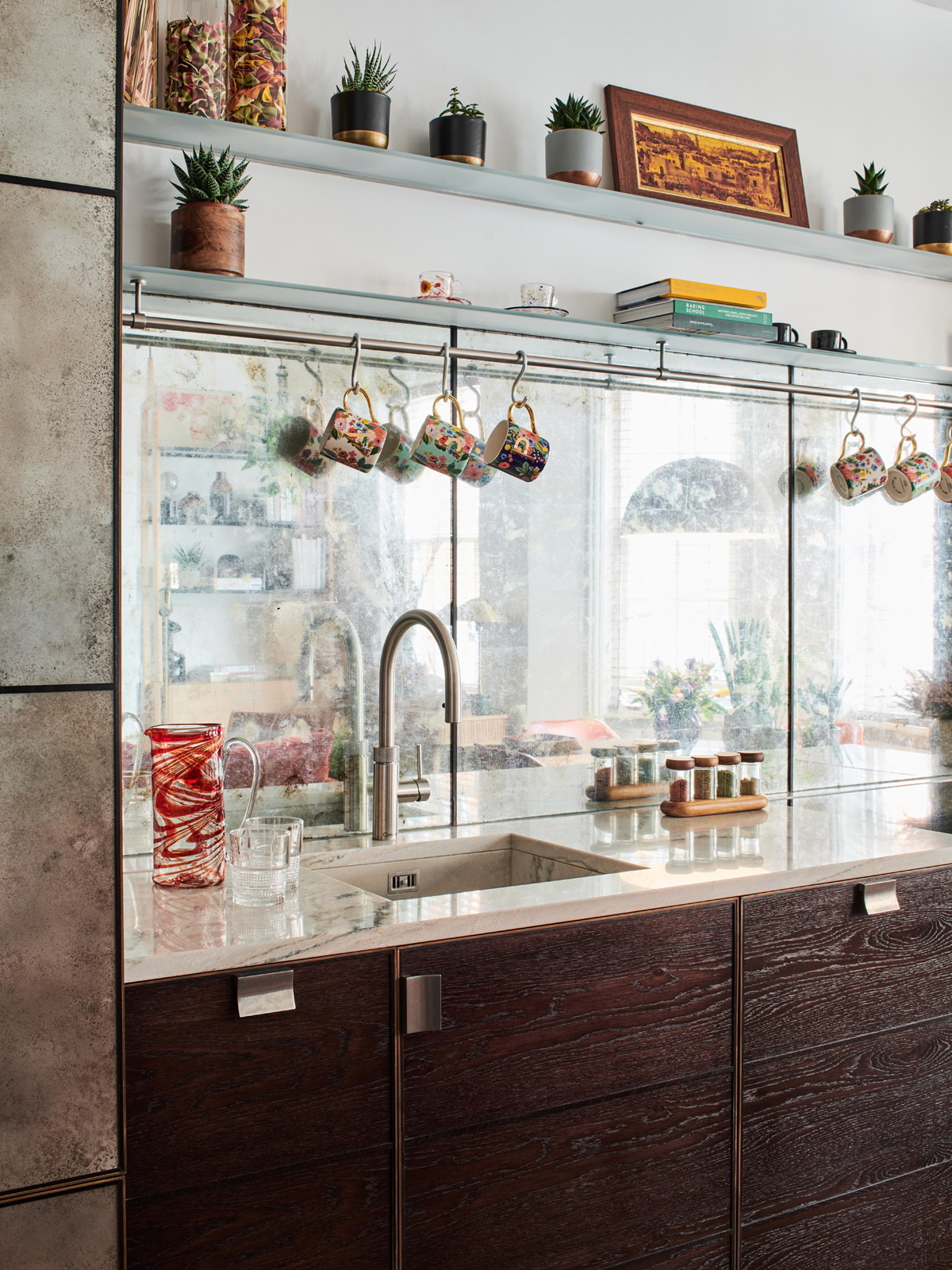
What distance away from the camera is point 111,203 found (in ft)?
4.10

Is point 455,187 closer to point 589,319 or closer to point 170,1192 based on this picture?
point 589,319

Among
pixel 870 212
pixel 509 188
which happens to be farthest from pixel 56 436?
pixel 870 212

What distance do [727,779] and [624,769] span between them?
0.73 feet

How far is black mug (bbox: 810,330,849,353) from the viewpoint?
8.31 feet

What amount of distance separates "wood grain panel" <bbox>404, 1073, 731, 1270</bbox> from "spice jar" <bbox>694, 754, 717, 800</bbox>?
695mm

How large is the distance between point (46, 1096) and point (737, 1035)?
1.04 m

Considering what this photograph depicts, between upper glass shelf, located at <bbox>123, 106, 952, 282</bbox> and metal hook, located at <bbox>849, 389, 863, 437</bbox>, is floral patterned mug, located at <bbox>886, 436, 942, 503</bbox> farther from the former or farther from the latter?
upper glass shelf, located at <bbox>123, 106, 952, 282</bbox>

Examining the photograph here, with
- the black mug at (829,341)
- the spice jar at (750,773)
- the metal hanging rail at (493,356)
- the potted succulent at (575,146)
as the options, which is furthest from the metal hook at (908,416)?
the potted succulent at (575,146)

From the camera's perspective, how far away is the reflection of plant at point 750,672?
2.58 m

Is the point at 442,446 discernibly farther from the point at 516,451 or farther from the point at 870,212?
the point at 870,212

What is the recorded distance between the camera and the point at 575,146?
217cm

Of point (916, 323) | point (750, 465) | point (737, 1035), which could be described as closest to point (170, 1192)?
point (737, 1035)

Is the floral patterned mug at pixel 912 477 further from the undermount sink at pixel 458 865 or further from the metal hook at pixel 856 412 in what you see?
the undermount sink at pixel 458 865

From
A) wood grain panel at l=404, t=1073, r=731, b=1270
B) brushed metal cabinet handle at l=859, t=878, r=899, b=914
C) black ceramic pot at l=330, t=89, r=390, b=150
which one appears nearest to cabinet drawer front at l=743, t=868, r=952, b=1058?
brushed metal cabinet handle at l=859, t=878, r=899, b=914
